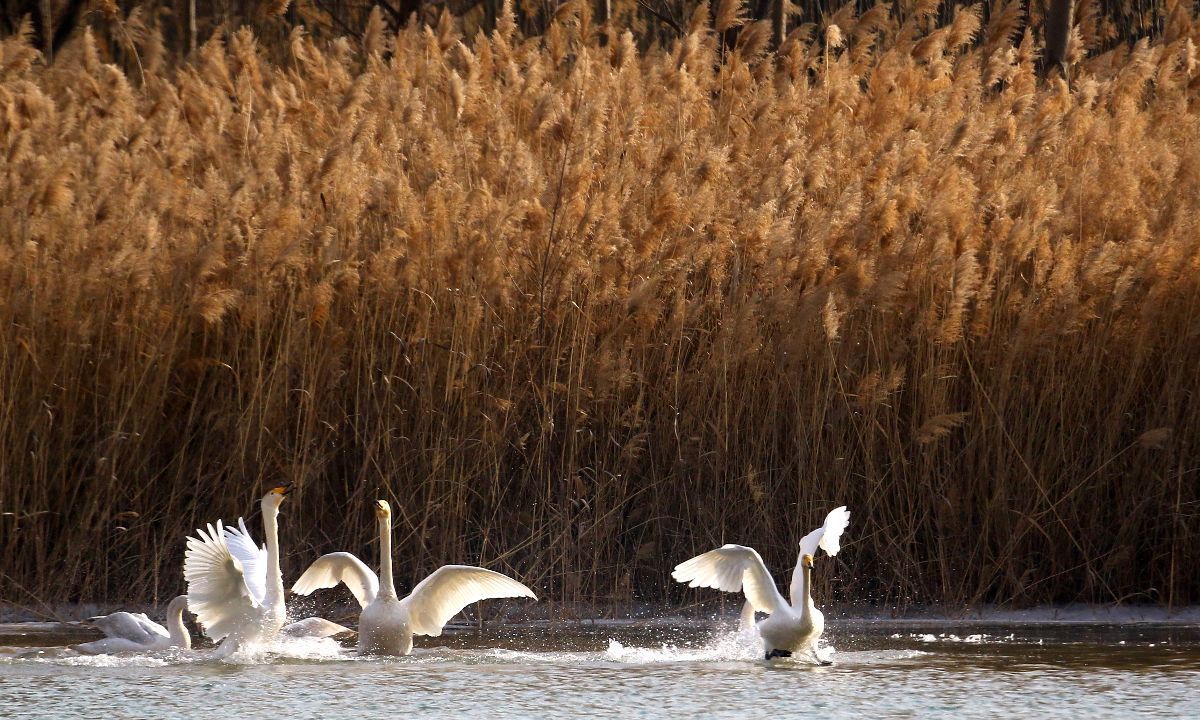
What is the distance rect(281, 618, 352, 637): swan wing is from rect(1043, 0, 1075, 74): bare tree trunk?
24.5ft

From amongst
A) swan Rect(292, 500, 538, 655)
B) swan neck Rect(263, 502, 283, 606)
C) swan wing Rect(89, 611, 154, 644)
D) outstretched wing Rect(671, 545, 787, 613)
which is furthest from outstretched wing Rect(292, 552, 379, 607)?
outstretched wing Rect(671, 545, 787, 613)

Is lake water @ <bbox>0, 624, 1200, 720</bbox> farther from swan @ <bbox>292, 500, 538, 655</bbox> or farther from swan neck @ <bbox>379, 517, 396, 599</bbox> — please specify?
swan neck @ <bbox>379, 517, 396, 599</bbox>

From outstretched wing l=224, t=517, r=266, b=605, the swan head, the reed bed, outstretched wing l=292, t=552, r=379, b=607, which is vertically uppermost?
the reed bed

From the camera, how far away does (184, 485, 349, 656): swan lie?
5.64 metres

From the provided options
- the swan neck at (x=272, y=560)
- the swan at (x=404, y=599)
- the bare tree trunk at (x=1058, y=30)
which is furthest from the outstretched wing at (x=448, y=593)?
the bare tree trunk at (x=1058, y=30)

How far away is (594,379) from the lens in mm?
6777

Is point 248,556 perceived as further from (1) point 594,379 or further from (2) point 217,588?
(1) point 594,379

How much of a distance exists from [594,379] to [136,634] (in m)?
1.98

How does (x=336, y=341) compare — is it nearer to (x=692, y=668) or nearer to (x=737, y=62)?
(x=692, y=668)

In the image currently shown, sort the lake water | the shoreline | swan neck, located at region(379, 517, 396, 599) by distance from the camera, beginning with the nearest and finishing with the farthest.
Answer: the lake water → swan neck, located at region(379, 517, 396, 599) → the shoreline

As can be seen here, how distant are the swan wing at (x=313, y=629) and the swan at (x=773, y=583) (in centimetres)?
115

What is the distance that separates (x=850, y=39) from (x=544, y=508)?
9650mm

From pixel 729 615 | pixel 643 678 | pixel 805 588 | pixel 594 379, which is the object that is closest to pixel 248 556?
pixel 594 379

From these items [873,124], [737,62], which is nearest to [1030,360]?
[873,124]
